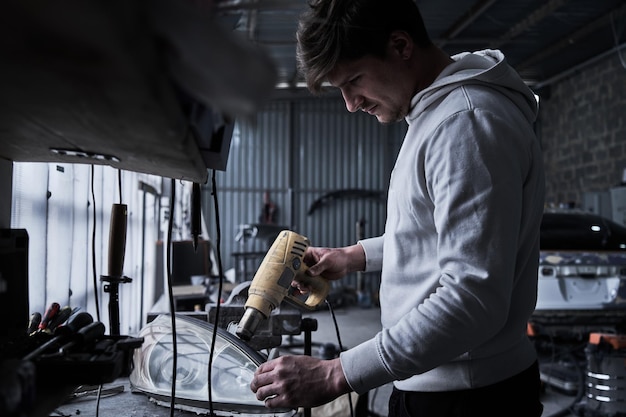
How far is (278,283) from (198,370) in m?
0.32

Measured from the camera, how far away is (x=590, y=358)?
3379mm

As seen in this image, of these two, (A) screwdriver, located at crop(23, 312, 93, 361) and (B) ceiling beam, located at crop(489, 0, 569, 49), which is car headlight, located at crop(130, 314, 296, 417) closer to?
(A) screwdriver, located at crop(23, 312, 93, 361)

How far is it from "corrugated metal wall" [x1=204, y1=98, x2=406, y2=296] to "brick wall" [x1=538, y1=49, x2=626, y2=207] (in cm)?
266

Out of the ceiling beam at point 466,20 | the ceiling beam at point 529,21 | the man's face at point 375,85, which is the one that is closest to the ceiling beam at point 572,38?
the ceiling beam at point 529,21

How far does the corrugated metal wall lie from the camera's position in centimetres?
989

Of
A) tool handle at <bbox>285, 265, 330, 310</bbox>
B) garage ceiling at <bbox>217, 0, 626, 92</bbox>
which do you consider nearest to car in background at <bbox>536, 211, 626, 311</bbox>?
tool handle at <bbox>285, 265, 330, 310</bbox>

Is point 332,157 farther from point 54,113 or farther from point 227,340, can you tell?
point 54,113

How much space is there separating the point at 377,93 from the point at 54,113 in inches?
30.9

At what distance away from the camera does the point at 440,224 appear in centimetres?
95

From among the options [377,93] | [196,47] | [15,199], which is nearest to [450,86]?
[377,93]

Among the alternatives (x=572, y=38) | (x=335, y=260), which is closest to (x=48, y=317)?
(x=335, y=260)

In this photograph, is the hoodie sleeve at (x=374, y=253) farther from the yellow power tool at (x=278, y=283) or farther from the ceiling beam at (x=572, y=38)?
the ceiling beam at (x=572, y=38)

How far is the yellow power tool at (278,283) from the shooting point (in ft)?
4.65

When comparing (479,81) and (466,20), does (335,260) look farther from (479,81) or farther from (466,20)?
(466,20)
